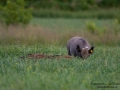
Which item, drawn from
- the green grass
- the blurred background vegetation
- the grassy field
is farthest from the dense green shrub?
the blurred background vegetation

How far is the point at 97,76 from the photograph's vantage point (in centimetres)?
992

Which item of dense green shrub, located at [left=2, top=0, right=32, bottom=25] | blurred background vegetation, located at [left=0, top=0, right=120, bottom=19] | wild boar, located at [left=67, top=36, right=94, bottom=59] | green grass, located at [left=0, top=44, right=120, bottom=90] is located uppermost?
blurred background vegetation, located at [left=0, top=0, right=120, bottom=19]

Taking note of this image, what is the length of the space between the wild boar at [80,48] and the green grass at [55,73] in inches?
10.5

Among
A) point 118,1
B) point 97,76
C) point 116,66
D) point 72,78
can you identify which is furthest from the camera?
point 118,1

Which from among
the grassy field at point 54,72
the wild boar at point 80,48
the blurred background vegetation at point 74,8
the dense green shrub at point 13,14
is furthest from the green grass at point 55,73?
the blurred background vegetation at point 74,8

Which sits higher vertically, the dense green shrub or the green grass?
the dense green shrub

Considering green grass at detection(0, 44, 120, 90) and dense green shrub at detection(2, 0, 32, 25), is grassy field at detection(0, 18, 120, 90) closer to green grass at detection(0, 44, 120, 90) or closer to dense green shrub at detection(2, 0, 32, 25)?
green grass at detection(0, 44, 120, 90)

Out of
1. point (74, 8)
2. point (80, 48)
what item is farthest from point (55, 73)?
point (74, 8)

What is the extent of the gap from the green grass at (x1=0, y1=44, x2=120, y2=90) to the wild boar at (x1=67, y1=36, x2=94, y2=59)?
10.5 inches

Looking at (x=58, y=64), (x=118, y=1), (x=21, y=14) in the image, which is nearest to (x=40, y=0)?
(x=118, y=1)

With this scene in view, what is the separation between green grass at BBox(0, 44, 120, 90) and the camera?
867 centimetres

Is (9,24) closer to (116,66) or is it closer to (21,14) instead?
(21,14)

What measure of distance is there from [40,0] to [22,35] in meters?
31.5

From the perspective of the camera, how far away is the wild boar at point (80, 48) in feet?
44.2
